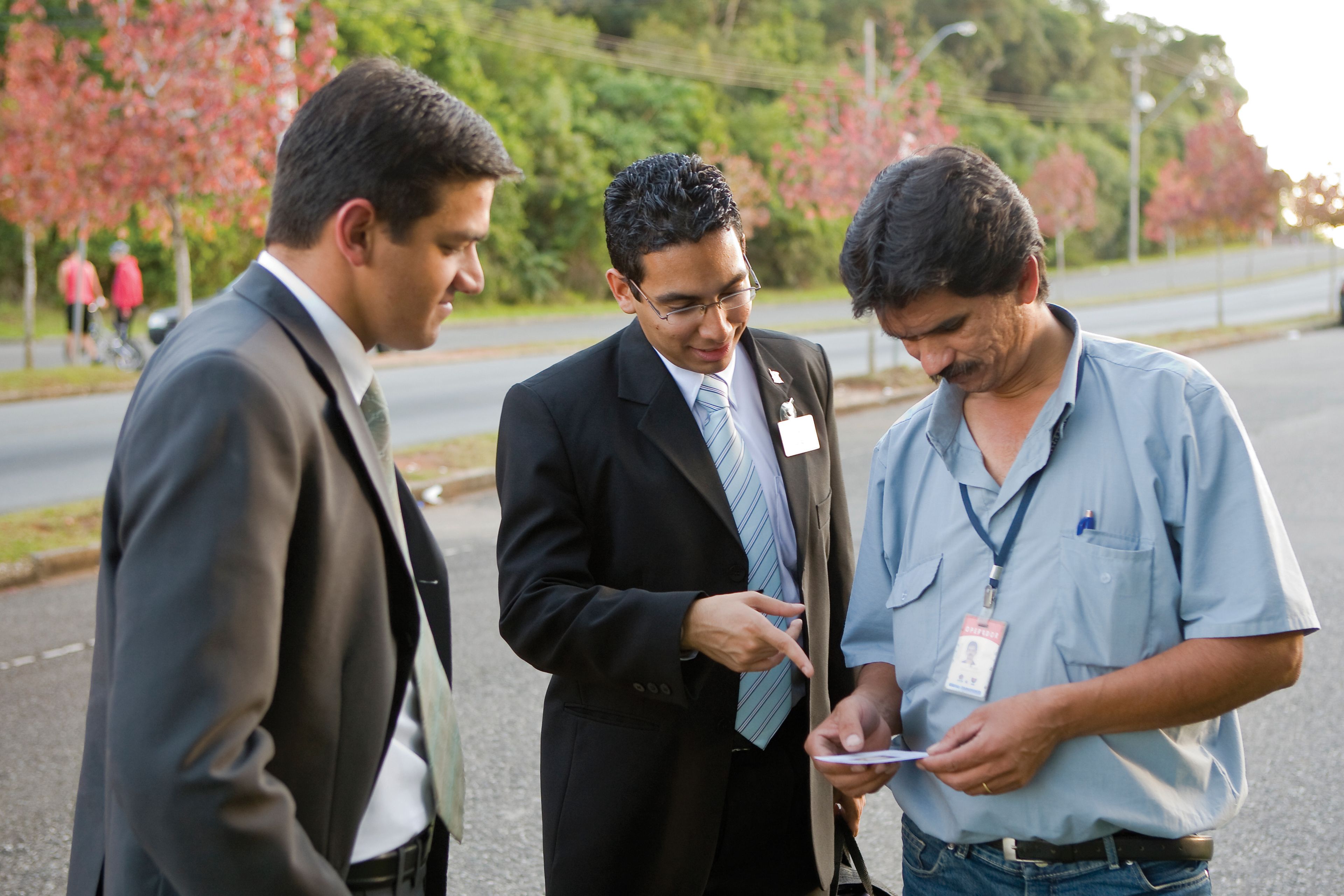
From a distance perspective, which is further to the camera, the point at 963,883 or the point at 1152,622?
the point at 963,883

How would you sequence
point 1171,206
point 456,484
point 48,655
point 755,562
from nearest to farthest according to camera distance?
point 755,562, point 48,655, point 456,484, point 1171,206

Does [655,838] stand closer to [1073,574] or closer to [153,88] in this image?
[1073,574]

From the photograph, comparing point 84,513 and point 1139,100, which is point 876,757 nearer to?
point 84,513

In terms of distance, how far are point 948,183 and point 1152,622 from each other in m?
0.79

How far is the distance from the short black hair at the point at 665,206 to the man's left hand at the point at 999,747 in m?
1.15

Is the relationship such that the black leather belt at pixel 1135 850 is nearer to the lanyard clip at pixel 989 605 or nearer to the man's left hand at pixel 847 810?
the lanyard clip at pixel 989 605

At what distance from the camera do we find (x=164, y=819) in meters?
1.29

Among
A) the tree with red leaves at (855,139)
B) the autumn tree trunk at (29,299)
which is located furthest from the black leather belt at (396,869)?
the autumn tree trunk at (29,299)

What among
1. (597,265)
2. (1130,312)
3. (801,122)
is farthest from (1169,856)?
(801,122)

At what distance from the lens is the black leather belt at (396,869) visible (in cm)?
170

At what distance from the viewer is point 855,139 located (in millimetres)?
17062

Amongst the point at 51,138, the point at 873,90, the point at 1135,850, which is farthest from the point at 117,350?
the point at 1135,850

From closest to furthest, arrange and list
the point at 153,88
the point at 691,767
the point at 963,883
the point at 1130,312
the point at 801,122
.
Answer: the point at 963,883
the point at 691,767
the point at 153,88
the point at 1130,312
the point at 801,122

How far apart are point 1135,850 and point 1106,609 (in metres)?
0.39
